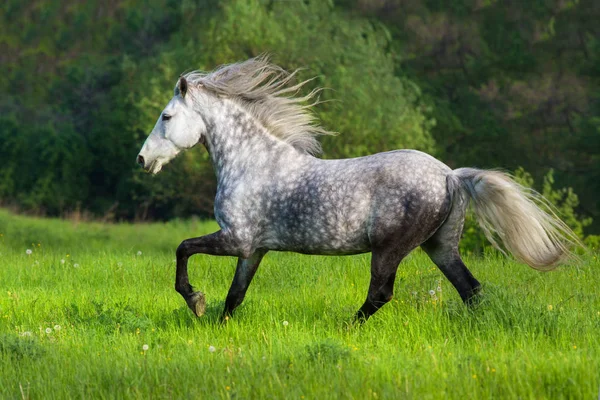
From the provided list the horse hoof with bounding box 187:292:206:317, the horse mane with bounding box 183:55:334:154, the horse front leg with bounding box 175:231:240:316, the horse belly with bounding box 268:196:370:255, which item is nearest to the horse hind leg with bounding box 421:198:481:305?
the horse belly with bounding box 268:196:370:255

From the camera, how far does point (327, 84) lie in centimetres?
2806

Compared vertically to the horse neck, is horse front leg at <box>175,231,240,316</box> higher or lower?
lower

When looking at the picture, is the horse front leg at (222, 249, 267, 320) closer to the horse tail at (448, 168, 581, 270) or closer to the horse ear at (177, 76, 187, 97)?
the horse ear at (177, 76, 187, 97)

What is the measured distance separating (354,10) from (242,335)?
33990mm

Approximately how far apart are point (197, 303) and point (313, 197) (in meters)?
1.47

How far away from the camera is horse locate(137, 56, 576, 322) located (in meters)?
7.86

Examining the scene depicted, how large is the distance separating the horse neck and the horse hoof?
108 cm

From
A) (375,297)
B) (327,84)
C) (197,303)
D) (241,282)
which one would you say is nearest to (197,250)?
(197,303)

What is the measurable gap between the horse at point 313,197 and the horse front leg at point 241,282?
0.04 feet

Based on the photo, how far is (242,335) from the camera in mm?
7898

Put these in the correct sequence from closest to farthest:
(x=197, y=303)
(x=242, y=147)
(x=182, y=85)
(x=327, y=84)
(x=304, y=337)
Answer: (x=304, y=337), (x=197, y=303), (x=182, y=85), (x=242, y=147), (x=327, y=84)

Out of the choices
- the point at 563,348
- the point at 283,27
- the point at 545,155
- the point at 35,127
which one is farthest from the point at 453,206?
the point at 35,127

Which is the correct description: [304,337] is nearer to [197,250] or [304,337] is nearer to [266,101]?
[197,250]

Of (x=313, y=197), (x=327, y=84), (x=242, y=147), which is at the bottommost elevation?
(x=327, y=84)
